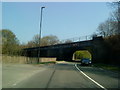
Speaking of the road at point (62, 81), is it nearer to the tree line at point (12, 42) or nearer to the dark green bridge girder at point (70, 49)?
the tree line at point (12, 42)

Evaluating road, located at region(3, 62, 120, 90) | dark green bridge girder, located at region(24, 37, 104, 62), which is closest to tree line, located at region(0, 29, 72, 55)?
dark green bridge girder, located at region(24, 37, 104, 62)

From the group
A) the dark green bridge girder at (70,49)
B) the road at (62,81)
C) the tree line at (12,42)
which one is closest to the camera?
the road at (62,81)

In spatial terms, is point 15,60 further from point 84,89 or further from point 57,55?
point 57,55

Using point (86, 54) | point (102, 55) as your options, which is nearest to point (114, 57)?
point (102, 55)

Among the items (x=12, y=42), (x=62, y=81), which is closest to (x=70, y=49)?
(x=12, y=42)

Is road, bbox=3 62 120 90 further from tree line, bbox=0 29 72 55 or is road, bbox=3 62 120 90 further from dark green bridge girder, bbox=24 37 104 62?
dark green bridge girder, bbox=24 37 104 62

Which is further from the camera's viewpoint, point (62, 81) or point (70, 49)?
point (70, 49)

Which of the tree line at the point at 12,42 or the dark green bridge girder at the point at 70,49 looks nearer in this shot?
the tree line at the point at 12,42

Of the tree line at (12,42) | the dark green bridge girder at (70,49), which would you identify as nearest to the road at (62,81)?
the tree line at (12,42)

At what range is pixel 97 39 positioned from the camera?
3108 inches

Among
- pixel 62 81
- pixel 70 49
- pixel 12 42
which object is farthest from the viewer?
pixel 70 49

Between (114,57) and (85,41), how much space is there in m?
→ 17.8

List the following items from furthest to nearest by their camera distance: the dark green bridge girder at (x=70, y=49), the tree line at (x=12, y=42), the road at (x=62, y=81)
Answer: the dark green bridge girder at (x=70, y=49) < the tree line at (x=12, y=42) < the road at (x=62, y=81)

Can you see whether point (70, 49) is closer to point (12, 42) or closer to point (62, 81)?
point (12, 42)
